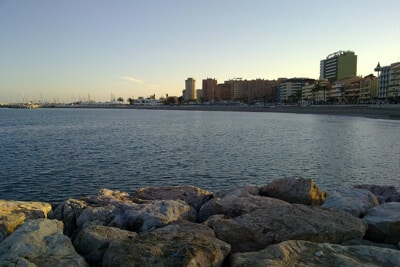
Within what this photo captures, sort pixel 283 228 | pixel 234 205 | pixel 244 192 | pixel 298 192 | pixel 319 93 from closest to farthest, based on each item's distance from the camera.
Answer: pixel 283 228 < pixel 234 205 < pixel 298 192 < pixel 244 192 < pixel 319 93

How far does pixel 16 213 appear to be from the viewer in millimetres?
9789

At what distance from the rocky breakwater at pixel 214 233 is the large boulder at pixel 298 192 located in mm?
36

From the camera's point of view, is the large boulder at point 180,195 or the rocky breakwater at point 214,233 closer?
the rocky breakwater at point 214,233

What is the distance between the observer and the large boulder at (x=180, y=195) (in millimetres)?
13297

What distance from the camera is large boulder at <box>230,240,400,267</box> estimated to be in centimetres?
626

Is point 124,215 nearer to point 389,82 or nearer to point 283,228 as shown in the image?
point 283,228

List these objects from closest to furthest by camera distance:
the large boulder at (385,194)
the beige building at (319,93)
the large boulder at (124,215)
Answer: the large boulder at (124,215) → the large boulder at (385,194) → the beige building at (319,93)

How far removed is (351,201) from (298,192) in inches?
69.7

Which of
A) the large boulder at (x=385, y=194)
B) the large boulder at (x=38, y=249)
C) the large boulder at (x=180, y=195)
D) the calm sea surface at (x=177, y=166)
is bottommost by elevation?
the calm sea surface at (x=177, y=166)

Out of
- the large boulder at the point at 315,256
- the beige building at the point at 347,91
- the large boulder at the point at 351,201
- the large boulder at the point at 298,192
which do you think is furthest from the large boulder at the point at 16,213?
the beige building at the point at 347,91

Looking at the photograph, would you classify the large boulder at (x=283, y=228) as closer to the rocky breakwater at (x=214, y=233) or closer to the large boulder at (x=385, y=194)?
the rocky breakwater at (x=214, y=233)

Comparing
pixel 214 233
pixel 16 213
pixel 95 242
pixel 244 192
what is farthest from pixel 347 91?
pixel 95 242

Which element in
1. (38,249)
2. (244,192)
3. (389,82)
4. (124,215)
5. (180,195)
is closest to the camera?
(38,249)

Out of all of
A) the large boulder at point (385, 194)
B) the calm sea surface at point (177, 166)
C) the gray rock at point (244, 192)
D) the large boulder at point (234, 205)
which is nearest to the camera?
the large boulder at point (234, 205)
